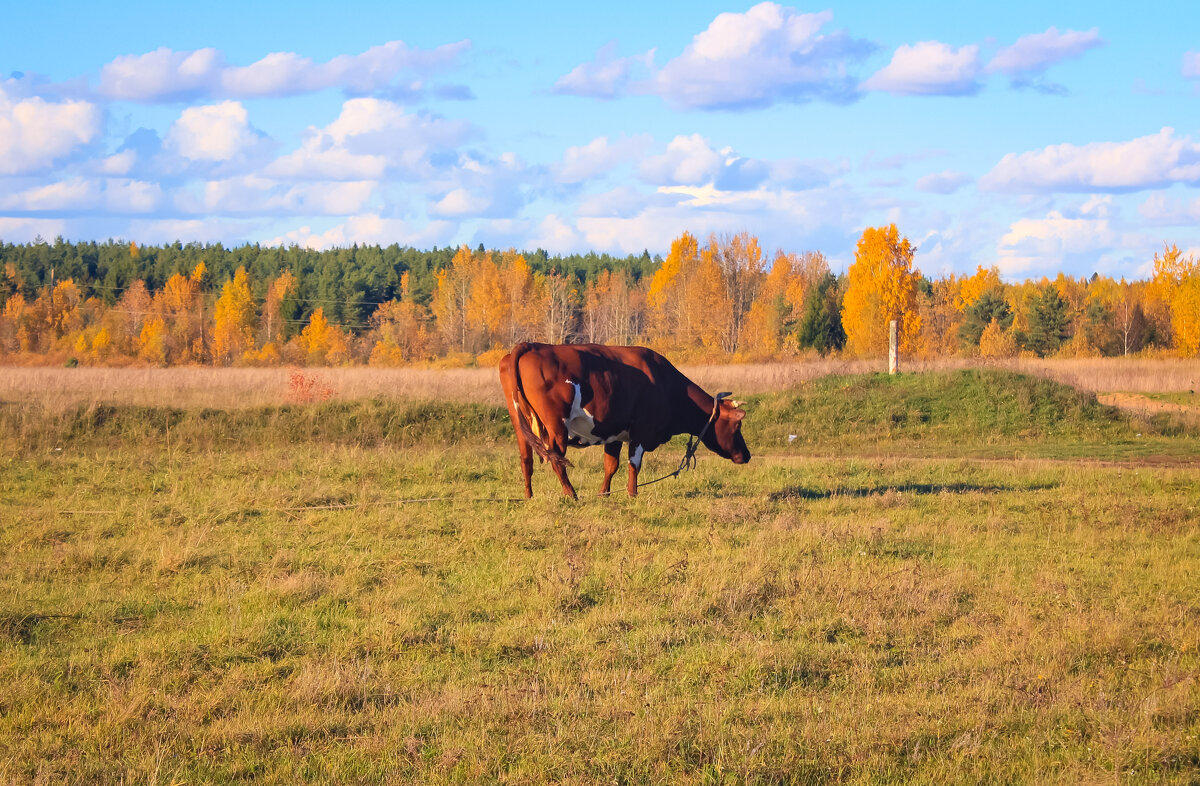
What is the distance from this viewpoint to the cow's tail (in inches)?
470

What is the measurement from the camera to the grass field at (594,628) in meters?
4.61

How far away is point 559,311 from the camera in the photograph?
280ft

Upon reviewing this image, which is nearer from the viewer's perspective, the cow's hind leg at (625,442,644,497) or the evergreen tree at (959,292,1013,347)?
the cow's hind leg at (625,442,644,497)

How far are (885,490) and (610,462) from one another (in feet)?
12.5

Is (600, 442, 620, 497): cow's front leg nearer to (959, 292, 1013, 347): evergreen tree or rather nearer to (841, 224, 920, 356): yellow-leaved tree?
(841, 224, 920, 356): yellow-leaved tree

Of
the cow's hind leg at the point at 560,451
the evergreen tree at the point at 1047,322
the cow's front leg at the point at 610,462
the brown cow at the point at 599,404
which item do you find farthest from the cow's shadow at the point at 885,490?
the evergreen tree at the point at 1047,322

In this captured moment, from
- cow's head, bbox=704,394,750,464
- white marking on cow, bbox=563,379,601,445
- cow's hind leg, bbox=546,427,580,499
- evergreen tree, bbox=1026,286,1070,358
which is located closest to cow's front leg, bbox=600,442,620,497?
white marking on cow, bbox=563,379,601,445

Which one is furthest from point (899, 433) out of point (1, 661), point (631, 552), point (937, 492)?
point (1, 661)

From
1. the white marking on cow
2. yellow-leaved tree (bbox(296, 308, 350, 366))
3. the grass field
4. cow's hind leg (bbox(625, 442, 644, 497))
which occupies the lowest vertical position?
the grass field

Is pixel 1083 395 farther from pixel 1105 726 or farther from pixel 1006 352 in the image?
pixel 1006 352

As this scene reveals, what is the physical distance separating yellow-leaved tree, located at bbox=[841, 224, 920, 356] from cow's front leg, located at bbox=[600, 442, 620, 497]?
147 ft

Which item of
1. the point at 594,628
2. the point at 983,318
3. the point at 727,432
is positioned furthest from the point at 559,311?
the point at 594,628

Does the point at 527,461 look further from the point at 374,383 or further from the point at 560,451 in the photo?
the point at 374,383

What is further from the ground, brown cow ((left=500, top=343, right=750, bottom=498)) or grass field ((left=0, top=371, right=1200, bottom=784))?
brown cow ((left=500, top=343, right=750, bottom=498))
